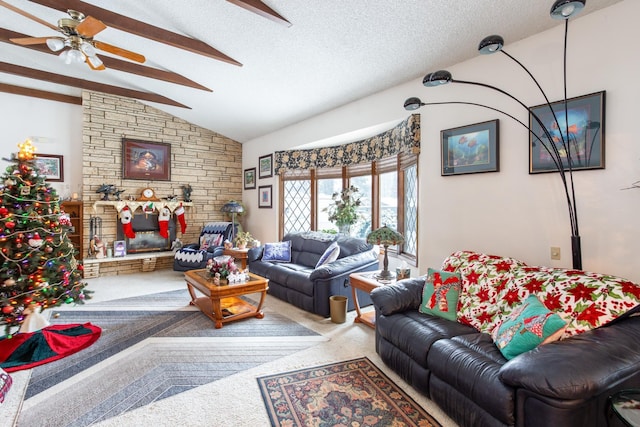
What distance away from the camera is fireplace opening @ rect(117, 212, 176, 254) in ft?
20.3

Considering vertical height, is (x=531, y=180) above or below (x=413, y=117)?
below

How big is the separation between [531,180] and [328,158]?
3.21m

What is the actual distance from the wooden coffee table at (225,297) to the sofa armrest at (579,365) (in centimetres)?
258

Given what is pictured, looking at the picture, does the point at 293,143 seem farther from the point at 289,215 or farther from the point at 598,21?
the point at 598,21

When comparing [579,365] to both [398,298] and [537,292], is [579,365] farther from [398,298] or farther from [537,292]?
[398,298]

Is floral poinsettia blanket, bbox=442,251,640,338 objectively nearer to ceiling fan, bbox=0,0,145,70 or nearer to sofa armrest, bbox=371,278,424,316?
sofa armrest, bbox=371,278,424,316

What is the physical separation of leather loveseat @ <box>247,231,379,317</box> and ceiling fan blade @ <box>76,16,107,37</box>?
3022 mm

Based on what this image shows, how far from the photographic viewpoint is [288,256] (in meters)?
5.05

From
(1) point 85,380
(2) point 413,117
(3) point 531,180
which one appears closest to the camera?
(1) point 85,380

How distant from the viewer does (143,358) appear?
110 inches

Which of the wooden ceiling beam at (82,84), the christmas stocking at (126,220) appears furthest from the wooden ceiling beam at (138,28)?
the christmas stocking at (126,220)

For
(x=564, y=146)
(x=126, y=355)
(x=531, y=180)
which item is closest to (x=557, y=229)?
(x=531, y=180)

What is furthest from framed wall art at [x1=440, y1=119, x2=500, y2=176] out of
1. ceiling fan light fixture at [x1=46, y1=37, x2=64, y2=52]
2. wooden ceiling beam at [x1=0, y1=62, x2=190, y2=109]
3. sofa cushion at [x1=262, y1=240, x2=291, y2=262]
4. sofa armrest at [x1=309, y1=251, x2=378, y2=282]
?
wooden ceiling beam at [x1=0, y1=62, x2=190, y2=109]

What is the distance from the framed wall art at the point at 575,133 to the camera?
2307 millimetres
